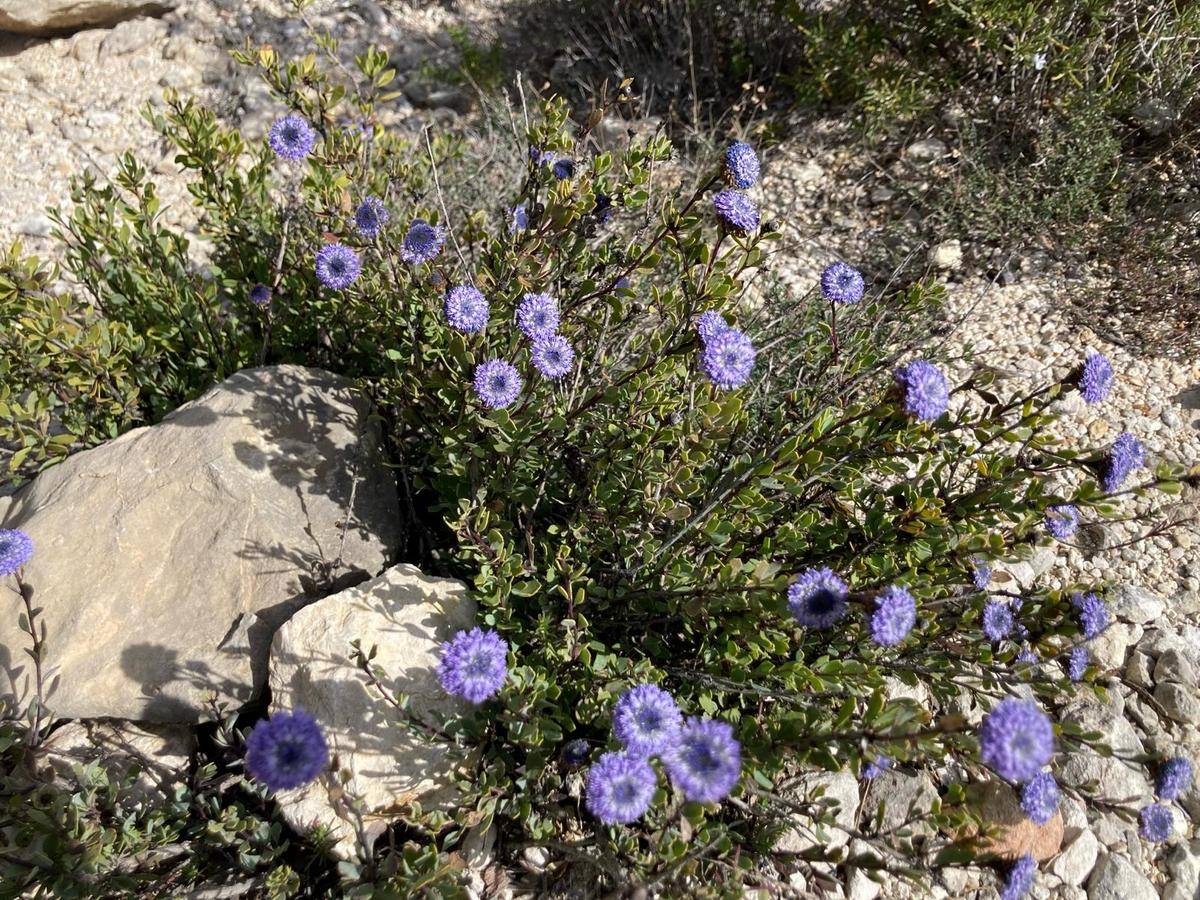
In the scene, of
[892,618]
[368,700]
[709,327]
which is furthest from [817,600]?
[368,700]

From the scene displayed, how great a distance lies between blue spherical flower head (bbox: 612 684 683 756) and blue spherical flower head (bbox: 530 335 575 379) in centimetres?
96

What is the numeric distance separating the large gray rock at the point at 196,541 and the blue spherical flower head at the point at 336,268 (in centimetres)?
61

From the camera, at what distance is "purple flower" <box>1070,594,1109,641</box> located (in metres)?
2.28

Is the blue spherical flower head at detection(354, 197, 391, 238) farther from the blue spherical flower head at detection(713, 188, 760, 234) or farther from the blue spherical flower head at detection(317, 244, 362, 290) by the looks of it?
the blue spherical flower head at detection(713, 188, 760, 234)

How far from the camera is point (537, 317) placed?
8.61 ft

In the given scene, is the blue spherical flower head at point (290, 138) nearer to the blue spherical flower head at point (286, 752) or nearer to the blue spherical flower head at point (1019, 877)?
the blue spherical flower head at point (286, 752)

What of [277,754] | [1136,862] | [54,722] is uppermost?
[277,754]

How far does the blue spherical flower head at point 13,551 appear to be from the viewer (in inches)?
103

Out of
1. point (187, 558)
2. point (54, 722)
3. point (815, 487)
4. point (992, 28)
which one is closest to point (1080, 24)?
point (992, 28)

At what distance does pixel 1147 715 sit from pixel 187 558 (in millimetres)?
3501

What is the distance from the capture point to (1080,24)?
469 centimetres

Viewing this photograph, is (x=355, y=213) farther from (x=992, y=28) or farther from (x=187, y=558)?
(x=992, y=28)

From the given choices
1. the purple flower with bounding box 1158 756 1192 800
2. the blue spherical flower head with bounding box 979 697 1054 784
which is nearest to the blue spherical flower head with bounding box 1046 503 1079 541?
the purple flower with bounding box 1158 756 1192 800

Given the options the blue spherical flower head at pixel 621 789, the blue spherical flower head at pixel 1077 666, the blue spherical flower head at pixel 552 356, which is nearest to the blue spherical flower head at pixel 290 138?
the blue spherical flower head at pixel 552 356
